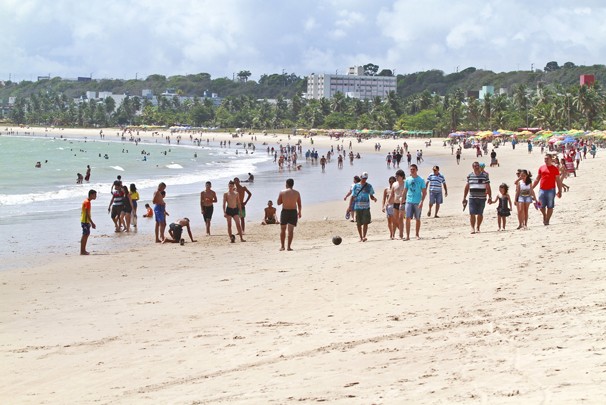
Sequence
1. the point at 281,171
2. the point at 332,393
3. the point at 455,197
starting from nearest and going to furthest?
1. the point at 332,393
2. the point at 455,197
3. the point at 281,171

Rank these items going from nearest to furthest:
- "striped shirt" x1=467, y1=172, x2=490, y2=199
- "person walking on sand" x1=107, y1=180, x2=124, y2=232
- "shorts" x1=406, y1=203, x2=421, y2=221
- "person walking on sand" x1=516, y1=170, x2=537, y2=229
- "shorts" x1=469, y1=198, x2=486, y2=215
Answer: "shorts" x1=406, y1=203, x2=421, y2=221, "striped shirt" x1=467, y1=172, x2=490, y2=199, "shorts" x1=469, y1=198, x2=486, y2=215, "person walking on sand" x1=516, y1=170, x2=537, y2=229, "person walking on sand" x1=107, y1=180, x2=124, y2=232

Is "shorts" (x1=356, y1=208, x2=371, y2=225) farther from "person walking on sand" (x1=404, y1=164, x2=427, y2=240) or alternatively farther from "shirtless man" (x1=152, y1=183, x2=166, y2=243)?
"shirtless man" (x1=152, y1=183, x2=166, y2=243)

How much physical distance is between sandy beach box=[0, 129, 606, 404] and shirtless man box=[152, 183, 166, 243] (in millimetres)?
1950

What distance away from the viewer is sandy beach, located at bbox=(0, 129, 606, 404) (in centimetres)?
599

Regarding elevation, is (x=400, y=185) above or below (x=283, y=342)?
above

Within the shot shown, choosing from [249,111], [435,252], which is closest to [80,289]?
[435,252]

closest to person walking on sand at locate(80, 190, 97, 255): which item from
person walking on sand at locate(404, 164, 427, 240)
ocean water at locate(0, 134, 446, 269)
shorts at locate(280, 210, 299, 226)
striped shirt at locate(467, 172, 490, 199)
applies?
ocean water at locate(0, 134, 446, 269)

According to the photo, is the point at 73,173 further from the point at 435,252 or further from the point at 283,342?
the point at 283,342

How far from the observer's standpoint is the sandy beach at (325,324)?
5.99m

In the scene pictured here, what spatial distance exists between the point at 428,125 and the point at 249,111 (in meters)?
59.3

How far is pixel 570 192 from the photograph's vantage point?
79.3 feet

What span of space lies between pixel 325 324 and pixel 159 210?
912cm

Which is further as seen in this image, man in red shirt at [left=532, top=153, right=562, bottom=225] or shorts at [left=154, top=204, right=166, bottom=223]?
shorts at [left=154, top=204, right=166, bottom=223]

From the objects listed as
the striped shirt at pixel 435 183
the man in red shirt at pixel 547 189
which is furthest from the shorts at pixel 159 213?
the man in red shirt at pixel 547 189
